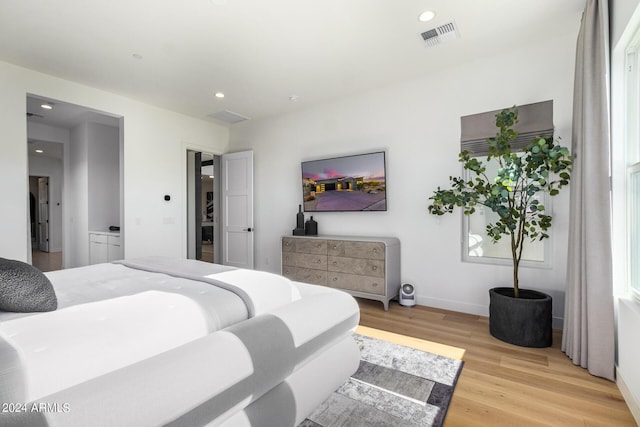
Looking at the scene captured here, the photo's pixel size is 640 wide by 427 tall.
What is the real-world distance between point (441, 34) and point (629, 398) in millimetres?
2863

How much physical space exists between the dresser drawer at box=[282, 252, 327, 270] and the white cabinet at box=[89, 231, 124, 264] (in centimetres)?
222

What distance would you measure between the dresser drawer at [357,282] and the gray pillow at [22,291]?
2708mm

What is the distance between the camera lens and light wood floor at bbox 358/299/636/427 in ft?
5.28

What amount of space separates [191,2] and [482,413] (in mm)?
3294

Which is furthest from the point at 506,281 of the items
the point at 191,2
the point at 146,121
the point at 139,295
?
the point at 146,121

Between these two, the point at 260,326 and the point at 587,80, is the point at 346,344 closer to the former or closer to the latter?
the point at 260,326

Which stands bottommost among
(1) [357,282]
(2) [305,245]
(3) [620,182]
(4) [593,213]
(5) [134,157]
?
(1) [357,282]

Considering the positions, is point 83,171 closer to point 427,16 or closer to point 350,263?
point 350,263

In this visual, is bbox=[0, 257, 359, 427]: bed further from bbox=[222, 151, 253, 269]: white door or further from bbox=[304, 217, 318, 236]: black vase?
bbox=[222, 151, 253, 269]: white door

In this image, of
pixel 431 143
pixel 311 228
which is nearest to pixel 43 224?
pixel 311 228

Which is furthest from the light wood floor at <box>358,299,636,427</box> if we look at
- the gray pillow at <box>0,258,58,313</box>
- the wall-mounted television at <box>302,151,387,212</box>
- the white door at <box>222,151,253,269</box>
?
the white door at <box>222,151,253,269</box>

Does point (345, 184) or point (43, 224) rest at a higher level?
point (345, 184)

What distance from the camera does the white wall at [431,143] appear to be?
279 centimetres

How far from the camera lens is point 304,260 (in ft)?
12.7
